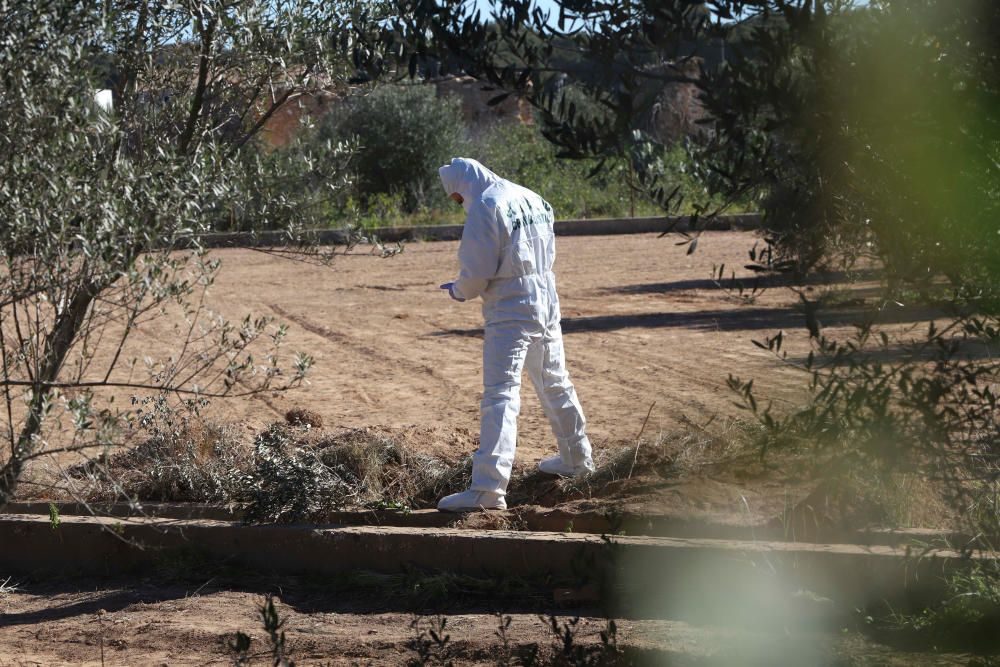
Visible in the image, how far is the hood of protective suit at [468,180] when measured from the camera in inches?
242

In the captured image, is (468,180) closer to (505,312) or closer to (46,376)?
(505,312)

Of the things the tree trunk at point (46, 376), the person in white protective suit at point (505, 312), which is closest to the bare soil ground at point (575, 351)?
the person in white protective suit at point (505, 312)

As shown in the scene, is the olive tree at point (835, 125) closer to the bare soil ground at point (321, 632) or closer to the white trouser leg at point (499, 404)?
the bare soil ground at point (321, 632)

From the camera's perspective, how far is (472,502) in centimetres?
596

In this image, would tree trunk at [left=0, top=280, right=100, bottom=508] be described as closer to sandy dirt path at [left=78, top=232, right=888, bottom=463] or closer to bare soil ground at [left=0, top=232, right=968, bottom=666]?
bare soil ground at [left=0, top=232, right=968, bottom=666]

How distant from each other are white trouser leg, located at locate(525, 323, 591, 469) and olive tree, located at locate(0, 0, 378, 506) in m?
1.58

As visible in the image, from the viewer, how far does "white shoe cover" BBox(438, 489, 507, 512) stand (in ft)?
19.6

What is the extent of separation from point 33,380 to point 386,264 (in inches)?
586

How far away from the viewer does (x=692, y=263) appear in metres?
18.2

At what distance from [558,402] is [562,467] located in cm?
36

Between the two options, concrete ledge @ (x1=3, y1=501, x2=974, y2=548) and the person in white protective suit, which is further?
the person in white protective suit

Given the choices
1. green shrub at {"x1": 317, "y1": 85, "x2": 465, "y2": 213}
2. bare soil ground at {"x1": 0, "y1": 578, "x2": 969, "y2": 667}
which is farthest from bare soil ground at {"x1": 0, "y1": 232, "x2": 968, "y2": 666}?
green shrub at {"x1": 317, "y1": 85, "x2": 465, "y2": 213}

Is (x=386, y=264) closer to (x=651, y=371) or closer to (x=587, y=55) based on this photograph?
(x=651, y=371)

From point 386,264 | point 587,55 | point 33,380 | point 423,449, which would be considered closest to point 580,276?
point 386,264
